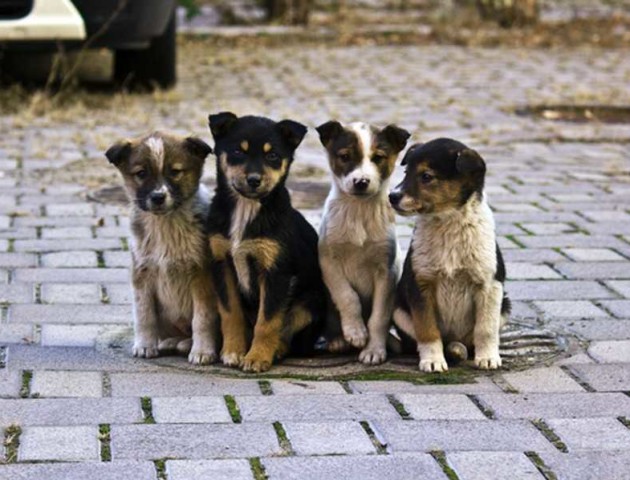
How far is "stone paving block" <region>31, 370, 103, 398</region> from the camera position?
527 cm

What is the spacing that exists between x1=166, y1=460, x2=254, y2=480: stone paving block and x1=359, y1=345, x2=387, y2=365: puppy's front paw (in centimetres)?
137

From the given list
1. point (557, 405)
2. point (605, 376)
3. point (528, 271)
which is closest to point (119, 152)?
point (557, 405)

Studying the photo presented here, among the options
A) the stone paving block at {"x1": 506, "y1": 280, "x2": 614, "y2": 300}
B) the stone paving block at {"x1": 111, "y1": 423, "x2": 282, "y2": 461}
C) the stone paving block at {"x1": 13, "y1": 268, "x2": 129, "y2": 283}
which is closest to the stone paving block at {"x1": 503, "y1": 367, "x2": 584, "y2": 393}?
the stone paving block at {"x1": 111, "y1": 423, "x2": 282, "y2": 461}

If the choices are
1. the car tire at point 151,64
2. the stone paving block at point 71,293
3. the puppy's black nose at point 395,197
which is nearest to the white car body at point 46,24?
the car tire at point 151,64

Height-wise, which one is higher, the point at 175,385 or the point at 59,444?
the point at 59,444

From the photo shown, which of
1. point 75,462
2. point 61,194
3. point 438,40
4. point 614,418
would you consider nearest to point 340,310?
point 614,418

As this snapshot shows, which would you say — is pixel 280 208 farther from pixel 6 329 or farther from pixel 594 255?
pixel 594 255

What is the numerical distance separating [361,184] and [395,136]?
27 cm

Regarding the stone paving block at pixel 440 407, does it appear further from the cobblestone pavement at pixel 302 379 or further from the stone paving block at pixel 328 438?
the stone paving block at pixel 328 438

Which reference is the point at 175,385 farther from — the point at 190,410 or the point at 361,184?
the point at 361,184

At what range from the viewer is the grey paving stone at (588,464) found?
14.6 ft

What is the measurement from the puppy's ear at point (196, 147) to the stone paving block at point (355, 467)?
1727 mm

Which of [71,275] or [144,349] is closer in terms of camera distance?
[144,349]

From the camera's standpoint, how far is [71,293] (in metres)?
6.86
